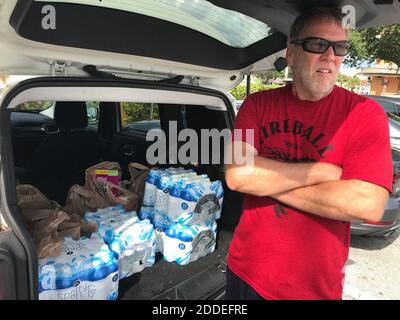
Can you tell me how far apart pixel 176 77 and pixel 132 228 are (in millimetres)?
1073

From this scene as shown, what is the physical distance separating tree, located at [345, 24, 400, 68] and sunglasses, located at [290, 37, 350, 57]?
1455 centimetres

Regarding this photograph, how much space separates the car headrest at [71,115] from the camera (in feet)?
10.9

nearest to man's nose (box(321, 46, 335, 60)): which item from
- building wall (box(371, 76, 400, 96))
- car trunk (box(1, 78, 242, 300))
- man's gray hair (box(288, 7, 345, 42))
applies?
man's gray hair (box(288, 7, 345, 42))

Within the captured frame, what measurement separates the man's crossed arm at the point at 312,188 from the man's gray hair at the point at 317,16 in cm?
59

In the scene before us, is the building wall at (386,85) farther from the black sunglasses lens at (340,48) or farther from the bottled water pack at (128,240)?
the black sunglasses lens at (340,48)

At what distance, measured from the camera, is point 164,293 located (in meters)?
2.07

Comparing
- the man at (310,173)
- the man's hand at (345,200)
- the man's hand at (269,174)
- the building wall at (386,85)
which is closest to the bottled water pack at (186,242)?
the man at (310,173)

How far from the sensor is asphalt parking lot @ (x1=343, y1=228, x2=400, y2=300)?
120 inches

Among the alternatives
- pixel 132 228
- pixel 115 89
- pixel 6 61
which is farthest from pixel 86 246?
pixel 6 61

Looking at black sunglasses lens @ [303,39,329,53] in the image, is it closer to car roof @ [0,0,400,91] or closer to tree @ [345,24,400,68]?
car roof @ [0,0,400,91]

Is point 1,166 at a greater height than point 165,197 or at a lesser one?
greater

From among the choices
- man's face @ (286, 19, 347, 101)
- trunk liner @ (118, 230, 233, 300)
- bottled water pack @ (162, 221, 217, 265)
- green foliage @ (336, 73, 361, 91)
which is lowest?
trunk liner @ (118, 230, 233, 300)

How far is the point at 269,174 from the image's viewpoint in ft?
4.72

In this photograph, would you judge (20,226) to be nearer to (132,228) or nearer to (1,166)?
(1,166)
